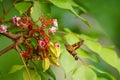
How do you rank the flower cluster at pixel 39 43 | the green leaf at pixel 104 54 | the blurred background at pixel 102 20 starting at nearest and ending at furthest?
the flower cluster at pixel 39 43 → the green leaf at pixel 104 54 → the blurred background at pixel 102 20

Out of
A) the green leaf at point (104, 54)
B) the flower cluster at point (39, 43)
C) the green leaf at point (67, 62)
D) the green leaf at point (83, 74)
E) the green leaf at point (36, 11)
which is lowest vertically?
the green leaf at point (104, 54)

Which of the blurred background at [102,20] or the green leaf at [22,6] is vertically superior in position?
the green leaf at [22,6]

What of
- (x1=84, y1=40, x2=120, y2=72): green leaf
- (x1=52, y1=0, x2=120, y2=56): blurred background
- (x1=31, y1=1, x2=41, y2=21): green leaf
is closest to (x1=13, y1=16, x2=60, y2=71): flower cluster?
(x1=31, y1=1, x2=41, y2=21): green leaf

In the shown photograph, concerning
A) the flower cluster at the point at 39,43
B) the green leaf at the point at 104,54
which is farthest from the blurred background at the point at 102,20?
the flower cluster at the point at 39,43

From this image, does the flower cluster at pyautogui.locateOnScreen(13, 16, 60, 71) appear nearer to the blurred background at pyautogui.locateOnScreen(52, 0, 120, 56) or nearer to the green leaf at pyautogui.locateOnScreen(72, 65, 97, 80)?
the green leaf at pyautogui.locateOnScreen(72, 65, 97, 80)

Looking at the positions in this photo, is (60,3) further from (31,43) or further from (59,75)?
(59,75)

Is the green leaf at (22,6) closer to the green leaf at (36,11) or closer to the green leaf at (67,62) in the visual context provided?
the green leaf at (36,11)

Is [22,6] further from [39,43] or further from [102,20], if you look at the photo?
[102,20]
